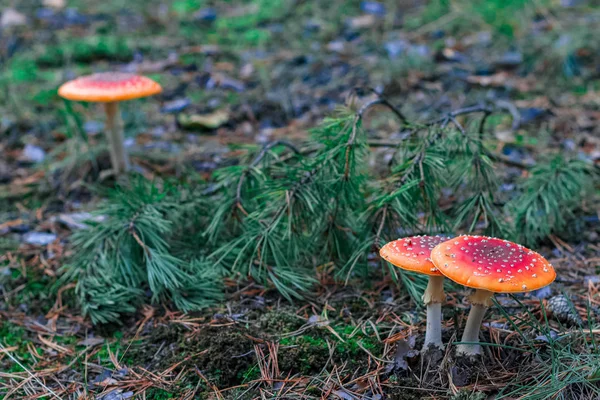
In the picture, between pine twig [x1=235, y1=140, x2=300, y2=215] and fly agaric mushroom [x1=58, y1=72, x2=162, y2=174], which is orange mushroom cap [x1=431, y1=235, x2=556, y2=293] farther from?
fly agaric mushroom [x1=58, y1=72, x2=162, y2=174]

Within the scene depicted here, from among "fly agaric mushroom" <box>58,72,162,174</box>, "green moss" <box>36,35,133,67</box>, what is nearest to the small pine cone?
"fly agaric mushroom" <box>58,72,162,174</box>

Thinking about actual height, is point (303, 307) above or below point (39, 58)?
below

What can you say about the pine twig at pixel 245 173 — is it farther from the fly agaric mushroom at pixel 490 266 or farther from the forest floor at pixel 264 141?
the fly agaric mushroom at pixel 490 266

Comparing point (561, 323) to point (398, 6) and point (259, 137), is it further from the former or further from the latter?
point (398, 6)

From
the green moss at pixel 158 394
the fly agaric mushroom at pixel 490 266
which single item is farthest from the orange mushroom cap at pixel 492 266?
the green moss at pixel 158 394

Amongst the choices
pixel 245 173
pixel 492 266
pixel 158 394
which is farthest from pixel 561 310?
pixel 158 394

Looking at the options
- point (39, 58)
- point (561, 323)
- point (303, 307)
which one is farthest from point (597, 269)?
point (39, 58)
